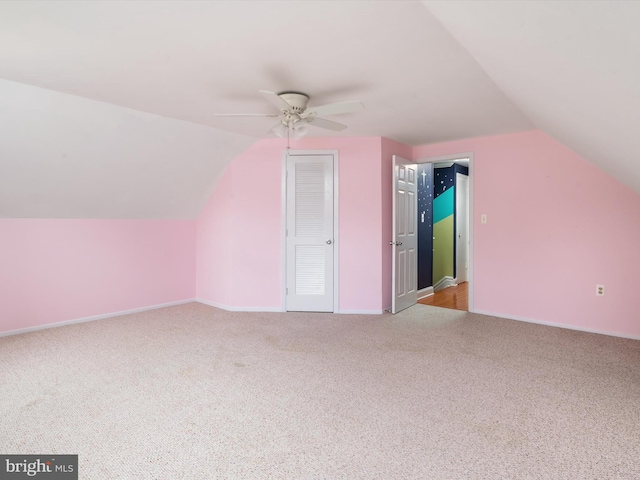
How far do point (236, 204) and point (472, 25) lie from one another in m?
3.58

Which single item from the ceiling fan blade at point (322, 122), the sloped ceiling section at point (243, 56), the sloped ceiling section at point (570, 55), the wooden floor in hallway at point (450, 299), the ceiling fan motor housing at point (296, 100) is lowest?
the wooden floor in hallway at point (450, 299)

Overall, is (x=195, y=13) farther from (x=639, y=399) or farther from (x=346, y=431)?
(x=639, y=399)

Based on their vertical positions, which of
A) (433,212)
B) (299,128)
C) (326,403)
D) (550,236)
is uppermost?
(299,128)

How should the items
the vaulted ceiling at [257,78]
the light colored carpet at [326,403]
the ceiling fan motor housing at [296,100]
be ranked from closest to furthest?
the vaulted ceiling at [257,78]
the light colored carpet at [326,403]
the ceiling fan motor housing at [296,100]

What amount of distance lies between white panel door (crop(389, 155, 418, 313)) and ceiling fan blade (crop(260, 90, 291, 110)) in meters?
2.08

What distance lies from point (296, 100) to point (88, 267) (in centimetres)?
329

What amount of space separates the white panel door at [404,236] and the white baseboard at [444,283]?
3.88 feet

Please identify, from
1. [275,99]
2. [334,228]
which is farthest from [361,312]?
[275,99]

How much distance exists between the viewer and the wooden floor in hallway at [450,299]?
5093 mm

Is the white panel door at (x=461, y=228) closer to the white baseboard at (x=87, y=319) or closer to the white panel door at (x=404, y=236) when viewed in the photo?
the white panel door at (x=404, y=236)

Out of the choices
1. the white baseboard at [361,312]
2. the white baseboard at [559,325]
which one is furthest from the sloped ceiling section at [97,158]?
the white baseboard at [559,325]

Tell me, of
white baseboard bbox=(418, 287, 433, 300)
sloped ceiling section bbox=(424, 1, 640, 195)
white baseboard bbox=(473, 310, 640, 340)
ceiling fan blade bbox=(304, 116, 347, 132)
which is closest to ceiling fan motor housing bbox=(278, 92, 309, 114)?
ceiling fan blade bbox=(304, 116, 347, 132)

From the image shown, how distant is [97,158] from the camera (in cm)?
377

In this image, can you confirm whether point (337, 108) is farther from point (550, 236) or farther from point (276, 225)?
point (550, 236)
